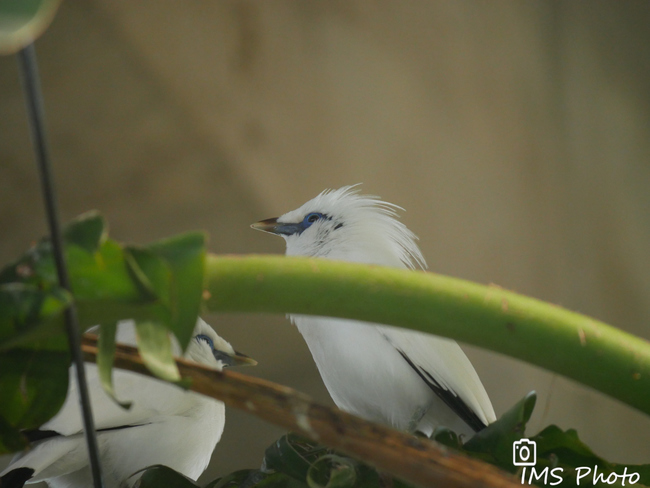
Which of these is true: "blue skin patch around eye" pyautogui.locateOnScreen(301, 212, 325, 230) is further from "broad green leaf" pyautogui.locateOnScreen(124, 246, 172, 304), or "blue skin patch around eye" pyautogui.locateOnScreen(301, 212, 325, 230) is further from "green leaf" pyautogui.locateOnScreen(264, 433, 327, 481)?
"broad green leaf" pyautogui.locateOnScreen(124, 246, 172, 304)

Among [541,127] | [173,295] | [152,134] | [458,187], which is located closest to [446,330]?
[173,295]

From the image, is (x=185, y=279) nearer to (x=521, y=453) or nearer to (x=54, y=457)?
(x=521, y=453)

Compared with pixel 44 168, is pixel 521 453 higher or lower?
lower

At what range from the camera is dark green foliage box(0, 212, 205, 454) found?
310 millimetres

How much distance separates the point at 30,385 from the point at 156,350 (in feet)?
0.42

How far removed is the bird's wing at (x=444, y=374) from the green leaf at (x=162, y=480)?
1.25ft

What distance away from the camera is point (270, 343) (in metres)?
1.72

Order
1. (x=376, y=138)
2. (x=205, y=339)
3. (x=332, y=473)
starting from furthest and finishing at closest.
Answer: (x=376, y=138)
(x=205, y=339)
(x=332, y=473)

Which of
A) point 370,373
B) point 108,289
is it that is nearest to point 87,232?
point 108,289

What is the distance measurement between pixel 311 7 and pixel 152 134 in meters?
0.53

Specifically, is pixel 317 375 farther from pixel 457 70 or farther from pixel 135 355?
pixel 135 355

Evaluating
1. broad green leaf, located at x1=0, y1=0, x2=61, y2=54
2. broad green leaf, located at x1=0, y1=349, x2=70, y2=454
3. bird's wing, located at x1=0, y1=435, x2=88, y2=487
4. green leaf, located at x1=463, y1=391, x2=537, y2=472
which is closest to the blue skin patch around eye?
bird's wing, located at x1=0, y1=435, x2=88, y2=487

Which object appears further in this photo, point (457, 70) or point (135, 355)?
point (457, 70)

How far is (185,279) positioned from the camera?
314 millimetres
